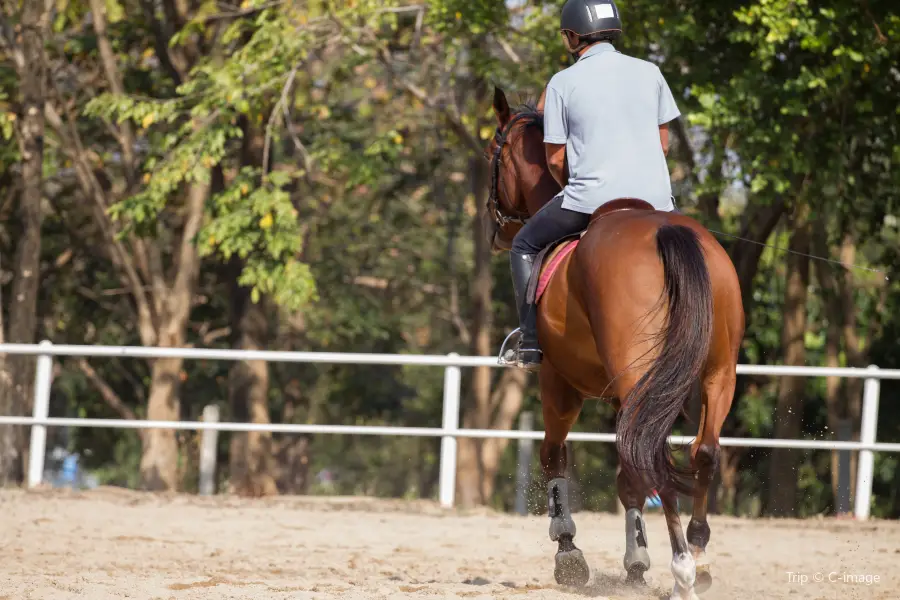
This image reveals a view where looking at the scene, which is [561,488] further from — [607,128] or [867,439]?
[867,439]

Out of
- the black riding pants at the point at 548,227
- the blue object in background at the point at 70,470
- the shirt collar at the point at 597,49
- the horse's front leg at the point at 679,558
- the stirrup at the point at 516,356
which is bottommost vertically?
the blue object in background at the point at 70,470

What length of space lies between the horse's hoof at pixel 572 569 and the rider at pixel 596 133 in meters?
1.19

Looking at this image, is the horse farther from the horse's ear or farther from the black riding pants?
the horse's ear

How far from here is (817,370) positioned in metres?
10.8

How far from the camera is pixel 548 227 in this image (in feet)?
20.1

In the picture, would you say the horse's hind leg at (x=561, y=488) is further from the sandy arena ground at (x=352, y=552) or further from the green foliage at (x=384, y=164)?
the green foliage at (x=384, y=164)

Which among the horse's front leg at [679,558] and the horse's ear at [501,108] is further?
the horse's ear at [501,108]

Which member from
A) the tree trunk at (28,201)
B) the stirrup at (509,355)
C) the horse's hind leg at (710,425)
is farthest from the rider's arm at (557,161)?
the tree trunk at (28,201)

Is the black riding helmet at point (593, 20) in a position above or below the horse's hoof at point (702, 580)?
above

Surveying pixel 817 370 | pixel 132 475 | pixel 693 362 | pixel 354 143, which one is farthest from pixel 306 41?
pixel 132 475

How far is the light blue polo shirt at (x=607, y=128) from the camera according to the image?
5.93m

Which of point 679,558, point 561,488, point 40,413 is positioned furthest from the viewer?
point 40,413

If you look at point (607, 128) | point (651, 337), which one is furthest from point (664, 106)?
point (651, 337)

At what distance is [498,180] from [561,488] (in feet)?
5.55
